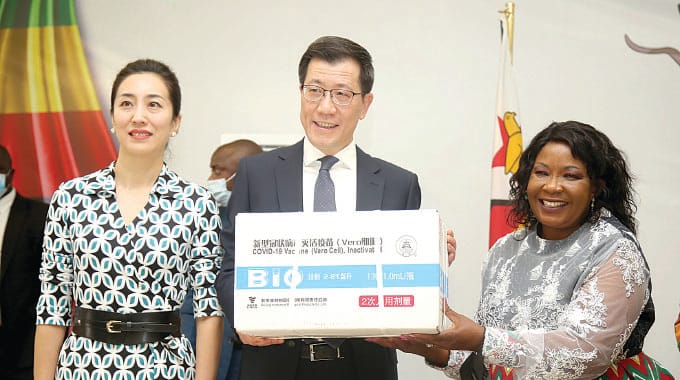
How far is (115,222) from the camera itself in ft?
7.06

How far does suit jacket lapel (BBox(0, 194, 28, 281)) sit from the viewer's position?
335cm

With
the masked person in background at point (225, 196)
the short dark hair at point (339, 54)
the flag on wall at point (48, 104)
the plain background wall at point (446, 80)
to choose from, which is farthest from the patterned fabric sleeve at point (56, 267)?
the flag on wall at point (48, 104)

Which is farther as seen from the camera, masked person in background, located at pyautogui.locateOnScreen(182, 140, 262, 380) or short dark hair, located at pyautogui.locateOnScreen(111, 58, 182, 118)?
masked person in background, located at pyautogui.locateOnScreen(182, 140, 262, 380)

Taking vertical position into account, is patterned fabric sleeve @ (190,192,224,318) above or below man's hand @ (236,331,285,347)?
above

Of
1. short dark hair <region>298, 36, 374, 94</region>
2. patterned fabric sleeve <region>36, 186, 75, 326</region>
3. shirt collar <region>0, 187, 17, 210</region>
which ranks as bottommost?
patterned fabric sleeve <region>36, 186, 75, 326</region>

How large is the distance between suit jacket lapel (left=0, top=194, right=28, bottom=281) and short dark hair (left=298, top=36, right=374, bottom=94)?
1781mm

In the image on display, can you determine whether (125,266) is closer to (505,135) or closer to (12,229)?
(12,229)

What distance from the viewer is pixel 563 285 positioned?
2080 mm

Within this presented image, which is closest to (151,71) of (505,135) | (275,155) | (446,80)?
(275,155)

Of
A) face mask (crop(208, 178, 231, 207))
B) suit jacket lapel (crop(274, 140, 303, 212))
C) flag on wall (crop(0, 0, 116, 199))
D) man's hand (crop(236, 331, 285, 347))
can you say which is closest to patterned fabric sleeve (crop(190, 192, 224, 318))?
suit jacket lapel (crop(274, 140, 303, 212))

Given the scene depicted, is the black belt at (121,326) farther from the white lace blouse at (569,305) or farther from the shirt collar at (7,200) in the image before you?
the shirt collar at (7,200)

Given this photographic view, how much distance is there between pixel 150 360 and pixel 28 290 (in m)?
1.52

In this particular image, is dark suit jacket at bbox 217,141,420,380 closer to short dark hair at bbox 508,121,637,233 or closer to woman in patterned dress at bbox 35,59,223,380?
woman in patterned dress at bbox 35,59,223,380

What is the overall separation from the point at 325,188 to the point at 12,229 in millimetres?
1895
